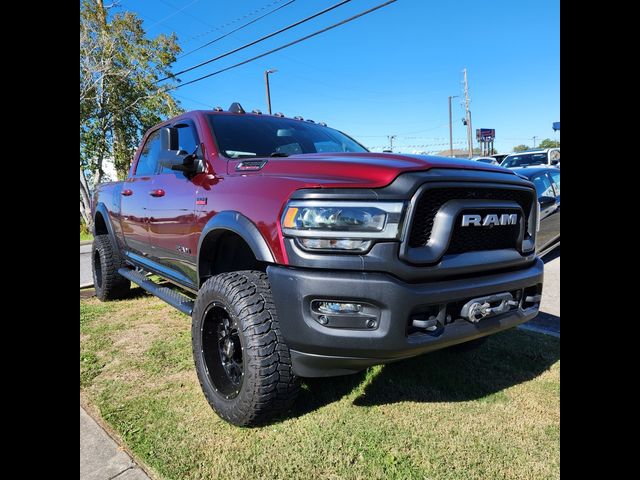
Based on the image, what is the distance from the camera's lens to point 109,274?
511 cm

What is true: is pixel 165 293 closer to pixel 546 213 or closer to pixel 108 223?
pixel 108 223

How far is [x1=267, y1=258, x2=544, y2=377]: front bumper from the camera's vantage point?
1895mm

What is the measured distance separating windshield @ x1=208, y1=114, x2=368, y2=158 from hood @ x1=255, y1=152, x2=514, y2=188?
595mm

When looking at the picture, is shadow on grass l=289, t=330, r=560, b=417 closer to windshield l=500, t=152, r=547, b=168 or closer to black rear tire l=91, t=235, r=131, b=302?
black rear tire l=91, t=235, r=131, b=302

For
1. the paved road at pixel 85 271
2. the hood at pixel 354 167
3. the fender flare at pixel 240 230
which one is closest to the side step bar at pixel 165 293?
the fender flare at pixel 240 230

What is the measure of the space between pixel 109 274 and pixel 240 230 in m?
3.53

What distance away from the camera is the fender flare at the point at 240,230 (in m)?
2.15

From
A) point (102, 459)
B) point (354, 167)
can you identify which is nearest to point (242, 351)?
point (102, 459)

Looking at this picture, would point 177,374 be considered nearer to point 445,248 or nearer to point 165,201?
point 165,201
